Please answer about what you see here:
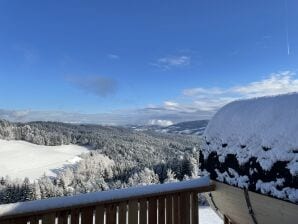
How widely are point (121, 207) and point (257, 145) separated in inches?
56.2

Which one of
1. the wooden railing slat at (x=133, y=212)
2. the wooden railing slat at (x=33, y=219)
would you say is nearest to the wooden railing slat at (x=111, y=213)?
the wooden railing slat at (x=133, y=212)

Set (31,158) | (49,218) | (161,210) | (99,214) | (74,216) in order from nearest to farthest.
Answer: (49,218), (74,216), (99,214), (161,210), (31,158)

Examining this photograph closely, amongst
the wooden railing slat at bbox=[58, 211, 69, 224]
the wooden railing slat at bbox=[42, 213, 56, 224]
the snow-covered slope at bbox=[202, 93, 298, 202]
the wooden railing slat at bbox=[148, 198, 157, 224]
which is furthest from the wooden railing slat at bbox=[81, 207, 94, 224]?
the snow-covered slope at bbox=[202, 93, 298, 202]

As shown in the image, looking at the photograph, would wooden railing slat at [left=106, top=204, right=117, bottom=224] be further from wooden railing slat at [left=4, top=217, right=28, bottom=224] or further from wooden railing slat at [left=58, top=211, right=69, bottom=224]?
wooden railing slat at [left=4, top=217, right=28, bottom=224]

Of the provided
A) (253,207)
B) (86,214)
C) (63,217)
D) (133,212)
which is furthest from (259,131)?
(63,217)

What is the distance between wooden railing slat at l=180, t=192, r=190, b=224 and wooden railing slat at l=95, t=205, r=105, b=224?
928 millimetres

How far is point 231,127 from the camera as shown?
3377 mm

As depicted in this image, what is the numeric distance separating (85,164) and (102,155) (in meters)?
6.93

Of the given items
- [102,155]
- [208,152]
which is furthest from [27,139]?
[208,152]

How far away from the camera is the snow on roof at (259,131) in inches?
102

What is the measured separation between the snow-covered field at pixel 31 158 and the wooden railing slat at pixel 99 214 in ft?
215

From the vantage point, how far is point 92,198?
2.91 metres

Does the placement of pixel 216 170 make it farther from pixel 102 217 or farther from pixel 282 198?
pixel 102 217

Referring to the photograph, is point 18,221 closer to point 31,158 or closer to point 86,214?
point 86,214
